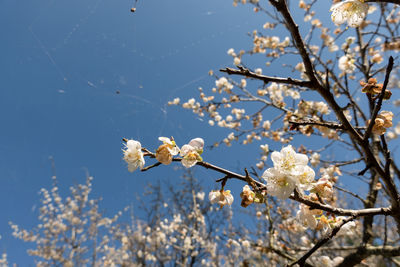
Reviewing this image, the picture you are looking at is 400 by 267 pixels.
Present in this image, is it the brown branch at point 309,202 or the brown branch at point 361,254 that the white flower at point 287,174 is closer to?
the brown branch at point 309,202

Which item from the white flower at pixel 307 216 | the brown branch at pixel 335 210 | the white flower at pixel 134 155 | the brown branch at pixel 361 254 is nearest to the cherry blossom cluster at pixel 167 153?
the white flower at pixel 134 155

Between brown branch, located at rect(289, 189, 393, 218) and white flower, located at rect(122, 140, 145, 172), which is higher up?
white flower, located at rect(122, 140, 145, 172)

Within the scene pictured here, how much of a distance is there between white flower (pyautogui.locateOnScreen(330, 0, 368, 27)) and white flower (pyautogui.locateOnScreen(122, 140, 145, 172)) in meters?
1.40

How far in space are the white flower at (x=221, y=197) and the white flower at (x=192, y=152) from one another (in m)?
0.30

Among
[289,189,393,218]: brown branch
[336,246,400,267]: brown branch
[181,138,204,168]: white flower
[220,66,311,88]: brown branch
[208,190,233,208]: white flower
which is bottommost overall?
[336,246,400,267]: brown branch

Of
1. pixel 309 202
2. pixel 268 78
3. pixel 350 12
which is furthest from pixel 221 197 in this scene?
pixel 350 12

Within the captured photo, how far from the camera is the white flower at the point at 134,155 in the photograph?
117 centimetres

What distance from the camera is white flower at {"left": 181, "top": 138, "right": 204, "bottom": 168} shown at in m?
1.11

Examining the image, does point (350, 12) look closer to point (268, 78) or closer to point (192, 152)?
point (268, 78)

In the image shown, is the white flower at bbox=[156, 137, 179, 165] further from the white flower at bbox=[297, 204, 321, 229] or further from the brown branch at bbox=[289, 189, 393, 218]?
the white flower at bbox=[297, 204, 321, 229]

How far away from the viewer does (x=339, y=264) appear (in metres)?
2.20

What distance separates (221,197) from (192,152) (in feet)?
1.24

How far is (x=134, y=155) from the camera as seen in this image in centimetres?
118

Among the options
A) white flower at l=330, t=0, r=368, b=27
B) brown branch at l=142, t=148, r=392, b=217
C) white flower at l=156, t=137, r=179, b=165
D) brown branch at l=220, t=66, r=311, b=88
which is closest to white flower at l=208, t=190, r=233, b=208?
brown branch at l=142, t=148, r=392, b=217
